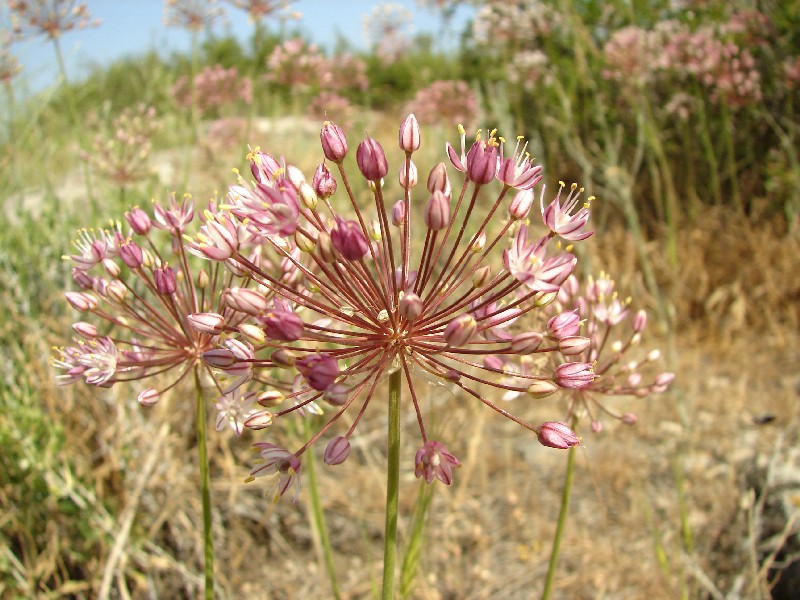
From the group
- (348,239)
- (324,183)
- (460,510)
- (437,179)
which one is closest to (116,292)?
(324,183)

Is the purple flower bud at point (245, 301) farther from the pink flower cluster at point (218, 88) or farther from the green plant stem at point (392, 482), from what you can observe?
the pink flower cluster at point (218, 88)

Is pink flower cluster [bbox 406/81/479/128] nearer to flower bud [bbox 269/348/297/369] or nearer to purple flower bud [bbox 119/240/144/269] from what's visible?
purple flower bud [bbox 119/240/144/269]

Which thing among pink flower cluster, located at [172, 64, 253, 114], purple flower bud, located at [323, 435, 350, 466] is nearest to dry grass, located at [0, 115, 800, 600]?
purple flower bud, located at [323, 435, 350, 466]

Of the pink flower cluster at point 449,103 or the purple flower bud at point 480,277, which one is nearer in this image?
the purple flower bud at point 480,277

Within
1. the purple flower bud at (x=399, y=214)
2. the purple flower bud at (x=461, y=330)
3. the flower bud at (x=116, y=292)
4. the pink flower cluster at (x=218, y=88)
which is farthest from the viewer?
the pink flower cluster at (x=218, y=88)

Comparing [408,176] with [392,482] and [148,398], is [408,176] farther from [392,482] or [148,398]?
[148,398]

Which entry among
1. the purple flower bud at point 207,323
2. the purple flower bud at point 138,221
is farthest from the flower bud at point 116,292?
the purple flower bud at point 207,323
